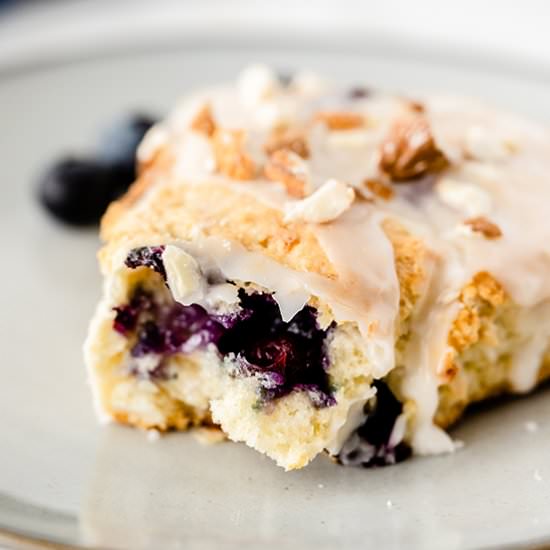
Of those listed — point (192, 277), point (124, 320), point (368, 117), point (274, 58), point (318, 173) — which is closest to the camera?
point (192, 277)

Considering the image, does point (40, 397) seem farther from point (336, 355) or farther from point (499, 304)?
point (499, 304)

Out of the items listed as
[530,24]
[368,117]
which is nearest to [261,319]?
[368,117]

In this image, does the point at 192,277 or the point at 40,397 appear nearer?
the point at 192,277

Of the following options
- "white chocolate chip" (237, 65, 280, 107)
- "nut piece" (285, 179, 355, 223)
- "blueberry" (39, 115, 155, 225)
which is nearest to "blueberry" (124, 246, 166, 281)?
"nut piece" (285, 179, 355, 223)

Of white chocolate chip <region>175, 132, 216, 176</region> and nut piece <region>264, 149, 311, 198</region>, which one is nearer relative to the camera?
nut piece <region>264, 149, 311, 198</region>

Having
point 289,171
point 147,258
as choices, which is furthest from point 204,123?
point 147,258

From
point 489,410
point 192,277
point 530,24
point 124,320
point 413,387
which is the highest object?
point 192,277

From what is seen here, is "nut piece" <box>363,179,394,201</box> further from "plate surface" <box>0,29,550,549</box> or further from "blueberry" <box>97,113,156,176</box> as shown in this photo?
"blueberry" <box>97,113,156,176</box>

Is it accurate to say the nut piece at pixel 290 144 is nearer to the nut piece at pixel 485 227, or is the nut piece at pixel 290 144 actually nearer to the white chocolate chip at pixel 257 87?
the white chocolate chip at pixel 257 87
